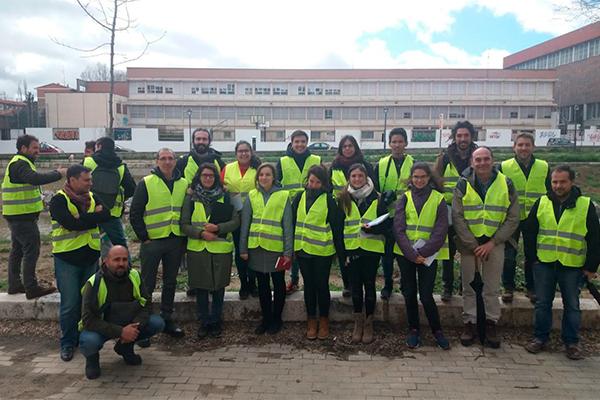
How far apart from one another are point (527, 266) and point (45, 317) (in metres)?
5.72

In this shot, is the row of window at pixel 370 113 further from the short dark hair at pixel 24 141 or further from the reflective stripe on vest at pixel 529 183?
the reflective stripe on vest at pixel 529 183

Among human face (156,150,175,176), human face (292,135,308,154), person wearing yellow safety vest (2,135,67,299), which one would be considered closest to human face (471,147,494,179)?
human face (292,135,308,154)

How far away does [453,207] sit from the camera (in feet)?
15.9

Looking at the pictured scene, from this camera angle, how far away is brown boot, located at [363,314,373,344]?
486 cm

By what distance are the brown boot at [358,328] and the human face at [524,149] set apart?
100 inches

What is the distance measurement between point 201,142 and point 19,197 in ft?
7.21

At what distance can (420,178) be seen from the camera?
185 inches

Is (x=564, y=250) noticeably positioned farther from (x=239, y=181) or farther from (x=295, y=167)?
(x=239, y=181)

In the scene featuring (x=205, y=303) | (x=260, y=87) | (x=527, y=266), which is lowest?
(x=205, y=303)

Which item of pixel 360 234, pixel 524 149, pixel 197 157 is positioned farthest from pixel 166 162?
pixel 524 149

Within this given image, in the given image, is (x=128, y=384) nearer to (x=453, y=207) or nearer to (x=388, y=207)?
(x=388, y=207)

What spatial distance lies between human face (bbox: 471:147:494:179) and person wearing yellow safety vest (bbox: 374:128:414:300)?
2.91 feet

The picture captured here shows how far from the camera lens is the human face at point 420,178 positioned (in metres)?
4.69

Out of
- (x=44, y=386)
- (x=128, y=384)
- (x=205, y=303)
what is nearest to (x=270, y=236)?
(x=205, y=303)
